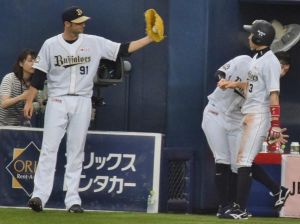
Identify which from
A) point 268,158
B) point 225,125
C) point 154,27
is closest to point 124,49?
point 154,27

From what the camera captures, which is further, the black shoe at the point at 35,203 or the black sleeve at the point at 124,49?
the black sleeve at the point at 124,49

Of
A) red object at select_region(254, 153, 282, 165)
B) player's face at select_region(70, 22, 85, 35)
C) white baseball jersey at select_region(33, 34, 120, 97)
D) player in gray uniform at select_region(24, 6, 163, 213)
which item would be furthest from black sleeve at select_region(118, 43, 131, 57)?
red object at select_region(254, 153, 282, 165)

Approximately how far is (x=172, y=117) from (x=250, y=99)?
1.97 m

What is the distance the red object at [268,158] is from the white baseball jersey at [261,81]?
4.07 feet

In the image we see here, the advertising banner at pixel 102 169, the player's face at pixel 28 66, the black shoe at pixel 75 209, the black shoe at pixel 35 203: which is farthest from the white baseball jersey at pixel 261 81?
the player's face at pixel 28 66

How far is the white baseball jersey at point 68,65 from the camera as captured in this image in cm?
1138

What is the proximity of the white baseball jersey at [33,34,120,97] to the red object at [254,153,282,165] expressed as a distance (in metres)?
2.04

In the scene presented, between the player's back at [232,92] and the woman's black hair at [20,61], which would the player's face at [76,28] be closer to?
the woman's black hair at [20,61]

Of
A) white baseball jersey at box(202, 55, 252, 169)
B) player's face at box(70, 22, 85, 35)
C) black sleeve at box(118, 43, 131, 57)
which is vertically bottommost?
white baseball jersey at box(202, 55, 252, 169)

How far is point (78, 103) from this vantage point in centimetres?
1138

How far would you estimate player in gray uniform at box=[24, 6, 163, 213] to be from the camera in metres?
11.3

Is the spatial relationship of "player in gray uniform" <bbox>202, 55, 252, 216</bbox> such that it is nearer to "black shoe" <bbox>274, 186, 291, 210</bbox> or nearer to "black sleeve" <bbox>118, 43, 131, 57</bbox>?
"black shoe" <bbox>274, 186, 291, 210</bbox>

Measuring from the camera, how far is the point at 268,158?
12.3 m

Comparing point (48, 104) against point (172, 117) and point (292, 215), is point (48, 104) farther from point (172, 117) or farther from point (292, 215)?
point (292, 215)
